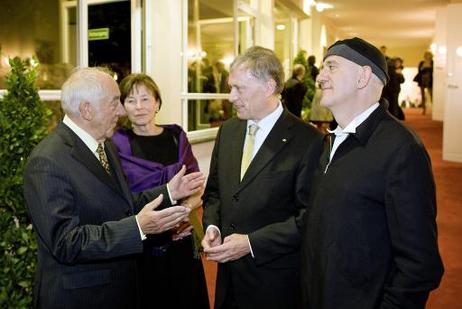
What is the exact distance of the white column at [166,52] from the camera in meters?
4.86

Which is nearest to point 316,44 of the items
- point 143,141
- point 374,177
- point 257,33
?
point 257,33

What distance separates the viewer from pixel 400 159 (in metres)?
1.38

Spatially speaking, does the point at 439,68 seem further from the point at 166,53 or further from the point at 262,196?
the point at 262,196

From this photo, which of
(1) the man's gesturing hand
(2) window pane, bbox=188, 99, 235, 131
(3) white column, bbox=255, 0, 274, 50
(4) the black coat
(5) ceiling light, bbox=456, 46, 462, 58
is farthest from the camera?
(4) the black coat

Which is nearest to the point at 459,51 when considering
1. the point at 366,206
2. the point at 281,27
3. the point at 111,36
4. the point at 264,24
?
the point at 264,24

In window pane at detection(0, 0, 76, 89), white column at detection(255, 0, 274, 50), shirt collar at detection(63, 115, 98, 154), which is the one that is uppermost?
white column at detection(255, 0, 274, 50)

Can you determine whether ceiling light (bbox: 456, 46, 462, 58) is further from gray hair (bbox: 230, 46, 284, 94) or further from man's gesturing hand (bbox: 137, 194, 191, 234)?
man's gesturing hand (bbox: 137, 194, 191, 234)

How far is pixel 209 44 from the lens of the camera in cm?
725

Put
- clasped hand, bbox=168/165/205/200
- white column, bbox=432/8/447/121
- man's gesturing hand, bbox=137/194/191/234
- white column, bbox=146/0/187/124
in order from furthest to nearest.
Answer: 1. white column, bbox=432/8/447/121
2. white column, bbox=146/0/187/124
3. clasped hand, bbox=168/165/205/200
4. man's gesturing hand, bbox=137/194/191/234

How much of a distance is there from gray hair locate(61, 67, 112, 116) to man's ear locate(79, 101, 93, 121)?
0.04 ft

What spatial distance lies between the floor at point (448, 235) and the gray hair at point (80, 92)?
2006 millimetres

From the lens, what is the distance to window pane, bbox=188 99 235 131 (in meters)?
6.25

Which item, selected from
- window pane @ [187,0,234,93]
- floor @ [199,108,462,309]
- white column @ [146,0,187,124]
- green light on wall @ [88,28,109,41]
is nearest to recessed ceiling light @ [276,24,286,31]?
window pane @ [187,0,234,93]

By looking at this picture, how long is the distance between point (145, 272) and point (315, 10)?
1294 cm
